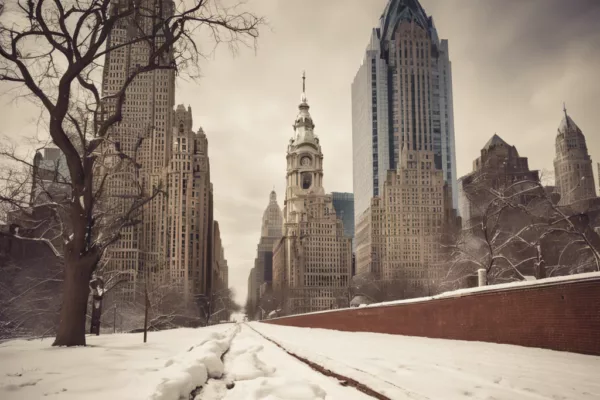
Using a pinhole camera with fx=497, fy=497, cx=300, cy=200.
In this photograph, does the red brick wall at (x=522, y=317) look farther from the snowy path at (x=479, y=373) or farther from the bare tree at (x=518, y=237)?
the bare tree at (x=518, y=237)

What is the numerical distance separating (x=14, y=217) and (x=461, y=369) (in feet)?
70.5

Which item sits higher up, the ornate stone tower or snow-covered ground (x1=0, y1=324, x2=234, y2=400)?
the ornate stone tower

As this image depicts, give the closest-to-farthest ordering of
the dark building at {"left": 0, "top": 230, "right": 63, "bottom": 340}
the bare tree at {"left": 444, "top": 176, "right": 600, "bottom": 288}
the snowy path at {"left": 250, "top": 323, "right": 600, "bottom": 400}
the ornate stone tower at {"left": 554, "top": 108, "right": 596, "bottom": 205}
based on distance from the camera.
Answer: the snowy path at {"left": 250, "top": 323, "right": 600, "bottom": 400} → the ornate stone tower at {"left": 554, "top": 108, "right": 596, "bottom": 205} → the bare tree at {"left": 444, "top": 176, "right": 600, "bottom": 288} → the dark building at {"left": 0, "top": 230, "right": 63, "bottom": 340}

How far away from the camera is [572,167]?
30.9 m

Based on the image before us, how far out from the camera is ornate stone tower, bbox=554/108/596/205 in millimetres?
28766

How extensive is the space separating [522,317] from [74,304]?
11132 millimetres

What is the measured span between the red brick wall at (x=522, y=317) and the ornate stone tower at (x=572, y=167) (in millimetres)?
17266

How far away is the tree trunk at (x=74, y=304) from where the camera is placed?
13.0 metres

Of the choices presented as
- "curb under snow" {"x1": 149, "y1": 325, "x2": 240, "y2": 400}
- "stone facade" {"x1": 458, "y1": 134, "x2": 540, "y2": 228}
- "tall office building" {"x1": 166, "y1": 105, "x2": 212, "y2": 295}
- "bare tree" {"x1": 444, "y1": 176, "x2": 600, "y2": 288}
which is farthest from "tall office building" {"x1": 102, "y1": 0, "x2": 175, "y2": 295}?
"stone facade" {"x1": 458, "y1": 134, "x2": 540, "y2": 228}

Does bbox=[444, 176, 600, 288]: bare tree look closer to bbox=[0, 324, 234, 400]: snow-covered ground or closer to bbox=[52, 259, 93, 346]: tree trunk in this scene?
bbox=[52, 259, 93, 346]: tree trunk


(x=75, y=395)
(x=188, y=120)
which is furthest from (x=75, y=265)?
(x=188, y=120)

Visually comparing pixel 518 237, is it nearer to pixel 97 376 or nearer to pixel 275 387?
pixel 275 387

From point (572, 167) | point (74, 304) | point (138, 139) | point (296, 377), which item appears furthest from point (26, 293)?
point (572, 167)

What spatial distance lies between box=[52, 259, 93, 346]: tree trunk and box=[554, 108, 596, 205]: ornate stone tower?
2543 centimetres
